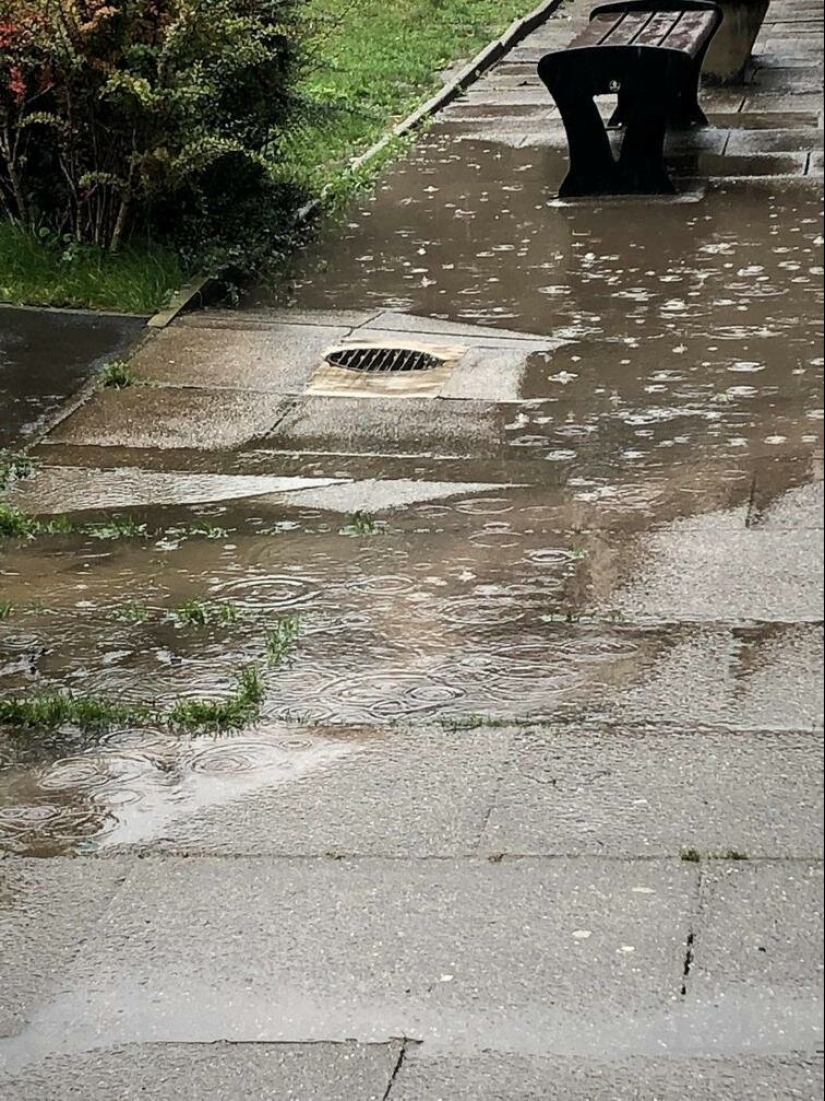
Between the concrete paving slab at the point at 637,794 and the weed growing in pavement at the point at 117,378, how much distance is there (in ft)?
13.0

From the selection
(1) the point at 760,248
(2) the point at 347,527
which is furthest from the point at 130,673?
(1) the point at 760,248

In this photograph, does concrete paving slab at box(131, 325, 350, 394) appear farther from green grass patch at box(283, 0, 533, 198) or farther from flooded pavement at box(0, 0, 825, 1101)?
green grass patch at box(283, 0, 533, 198)

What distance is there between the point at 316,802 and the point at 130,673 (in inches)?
38.3

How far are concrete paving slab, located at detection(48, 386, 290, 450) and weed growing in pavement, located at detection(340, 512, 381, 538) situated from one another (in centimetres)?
124

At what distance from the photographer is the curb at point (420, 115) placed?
8102 millimetres

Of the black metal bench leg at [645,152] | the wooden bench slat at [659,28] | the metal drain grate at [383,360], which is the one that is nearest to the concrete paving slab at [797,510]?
the black metal bench leg at [645,152]

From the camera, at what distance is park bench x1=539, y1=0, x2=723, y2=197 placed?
7707 mm

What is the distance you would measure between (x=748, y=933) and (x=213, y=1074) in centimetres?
115

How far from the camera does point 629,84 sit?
8.80 m

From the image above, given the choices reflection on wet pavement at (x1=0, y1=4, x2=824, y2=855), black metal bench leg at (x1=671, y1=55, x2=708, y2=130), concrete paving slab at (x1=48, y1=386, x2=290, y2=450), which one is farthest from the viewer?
black metal bench leg at (x1=671, y1=55, x2=708, y2=130)

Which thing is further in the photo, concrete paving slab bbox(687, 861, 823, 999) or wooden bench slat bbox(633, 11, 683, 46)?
wooden bench slat bbox(633, 11, 683, 46)

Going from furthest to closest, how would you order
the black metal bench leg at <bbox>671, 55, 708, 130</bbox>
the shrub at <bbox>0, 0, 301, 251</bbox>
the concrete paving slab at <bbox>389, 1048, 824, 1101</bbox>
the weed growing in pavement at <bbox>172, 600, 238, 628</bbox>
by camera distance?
the black metal bench leg at <bbox>671, 55, 708, 130</bbox>
the shrub at <bbox>0, 0, 301, 251</bbox>
the weed growing in pavement at <bbox>172, 600, 238, 628</bbox>
the concrete paving slab at <bbox>389, 1048, 824, 1101</bbox>

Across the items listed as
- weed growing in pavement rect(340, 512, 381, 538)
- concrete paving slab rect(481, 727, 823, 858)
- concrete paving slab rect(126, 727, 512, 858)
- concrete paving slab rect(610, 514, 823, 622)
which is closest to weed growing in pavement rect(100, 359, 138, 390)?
weed growing in pavement rect(340, 512, 381, 538)

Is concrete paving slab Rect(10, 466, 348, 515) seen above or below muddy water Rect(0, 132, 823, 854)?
below
